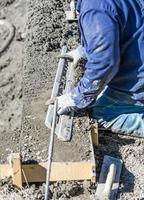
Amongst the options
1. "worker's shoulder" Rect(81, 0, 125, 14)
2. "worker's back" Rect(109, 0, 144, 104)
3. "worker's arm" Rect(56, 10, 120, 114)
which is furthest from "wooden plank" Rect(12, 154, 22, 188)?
"worker's shoulder" Rect(81, 0, 125, 14)

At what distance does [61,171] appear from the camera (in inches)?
201

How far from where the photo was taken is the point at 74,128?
5.55 meters

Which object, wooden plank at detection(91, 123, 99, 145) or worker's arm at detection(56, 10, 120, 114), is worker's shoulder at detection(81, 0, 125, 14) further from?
wooden plank at detection(91, 123, 99, 145)

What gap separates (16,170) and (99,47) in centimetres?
128

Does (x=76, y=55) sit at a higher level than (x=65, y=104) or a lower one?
higher

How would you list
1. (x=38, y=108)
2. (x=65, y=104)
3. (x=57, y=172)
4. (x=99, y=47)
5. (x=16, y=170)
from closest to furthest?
(x=99, y=47) < (x=16, y=170) < (x=57, y=172) < (x=65, y=104) < (x=38, y=108)

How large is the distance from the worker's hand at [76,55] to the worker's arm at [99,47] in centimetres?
90

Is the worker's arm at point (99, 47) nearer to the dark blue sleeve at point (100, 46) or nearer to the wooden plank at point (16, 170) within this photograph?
the dark blue sleeve at point (100, 46)

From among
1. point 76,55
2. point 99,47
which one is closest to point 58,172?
point 99,47

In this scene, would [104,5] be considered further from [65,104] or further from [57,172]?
[57,172]

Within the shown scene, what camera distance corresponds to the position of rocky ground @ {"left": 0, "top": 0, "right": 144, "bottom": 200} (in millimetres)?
5121

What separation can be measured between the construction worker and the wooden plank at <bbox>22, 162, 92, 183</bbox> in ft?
1.95

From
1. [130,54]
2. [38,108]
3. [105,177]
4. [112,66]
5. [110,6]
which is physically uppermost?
[110,6]

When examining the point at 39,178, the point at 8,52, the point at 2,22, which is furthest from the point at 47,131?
the point at 2,22
